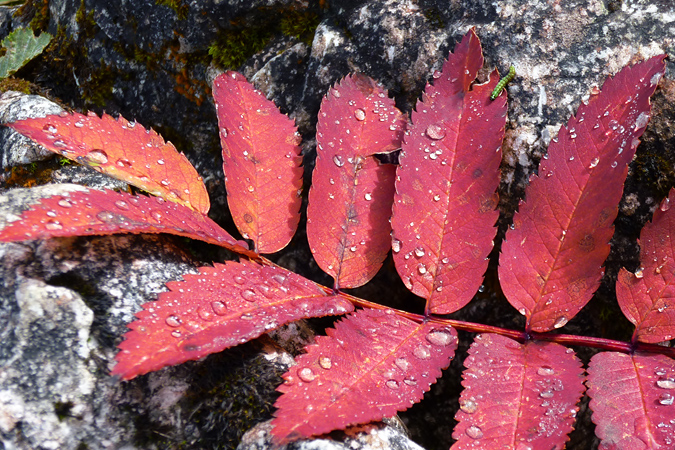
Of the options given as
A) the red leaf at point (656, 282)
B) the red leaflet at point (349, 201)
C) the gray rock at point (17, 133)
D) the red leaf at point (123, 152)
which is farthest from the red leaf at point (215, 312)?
the gray rock at point (17, 133)

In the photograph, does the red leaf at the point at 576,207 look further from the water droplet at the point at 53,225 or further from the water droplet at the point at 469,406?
the water droplet at the point at 53,225

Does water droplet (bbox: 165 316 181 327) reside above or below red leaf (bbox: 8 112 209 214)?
below

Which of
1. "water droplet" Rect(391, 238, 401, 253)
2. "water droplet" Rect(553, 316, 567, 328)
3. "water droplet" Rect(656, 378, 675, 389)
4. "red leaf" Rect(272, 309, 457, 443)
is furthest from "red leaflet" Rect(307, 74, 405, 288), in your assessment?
"water droplet" Rect(656, 378, 675, 389)

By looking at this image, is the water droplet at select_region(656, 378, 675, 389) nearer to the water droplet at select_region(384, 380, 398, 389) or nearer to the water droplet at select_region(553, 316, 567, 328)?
the water droplet at select_region(553, 316, 567, 328)

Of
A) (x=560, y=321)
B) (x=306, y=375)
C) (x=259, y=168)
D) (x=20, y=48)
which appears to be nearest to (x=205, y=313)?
(x=306, y=375)

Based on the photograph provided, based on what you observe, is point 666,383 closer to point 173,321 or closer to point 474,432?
point 474,432

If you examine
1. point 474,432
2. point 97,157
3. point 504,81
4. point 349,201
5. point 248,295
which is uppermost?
point 504,81
